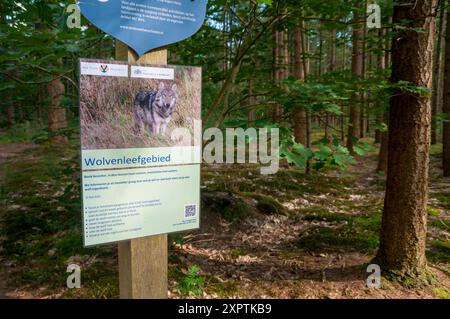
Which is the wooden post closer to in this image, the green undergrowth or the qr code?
the qr code

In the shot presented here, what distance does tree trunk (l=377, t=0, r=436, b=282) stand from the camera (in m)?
3.62

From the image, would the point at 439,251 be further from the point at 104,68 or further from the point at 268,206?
the point at 104,68

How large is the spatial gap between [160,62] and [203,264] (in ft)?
9.07

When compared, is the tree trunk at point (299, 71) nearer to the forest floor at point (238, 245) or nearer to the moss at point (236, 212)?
the forest floor at point (238, 245)

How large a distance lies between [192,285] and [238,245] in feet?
4.72

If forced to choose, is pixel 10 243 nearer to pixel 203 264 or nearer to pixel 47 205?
pixel 47 205

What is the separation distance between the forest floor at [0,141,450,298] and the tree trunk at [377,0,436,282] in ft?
1.24

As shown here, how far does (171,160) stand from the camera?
2438 millimetres

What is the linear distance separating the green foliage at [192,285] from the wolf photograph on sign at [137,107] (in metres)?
1.81

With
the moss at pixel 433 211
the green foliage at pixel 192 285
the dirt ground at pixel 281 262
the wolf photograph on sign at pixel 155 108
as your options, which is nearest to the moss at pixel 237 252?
the dirt ground at pixel 281 262

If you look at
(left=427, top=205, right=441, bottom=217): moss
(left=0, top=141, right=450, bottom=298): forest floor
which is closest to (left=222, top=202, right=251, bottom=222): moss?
(left=0, top=141, right=450, bottom=298): forest floor
